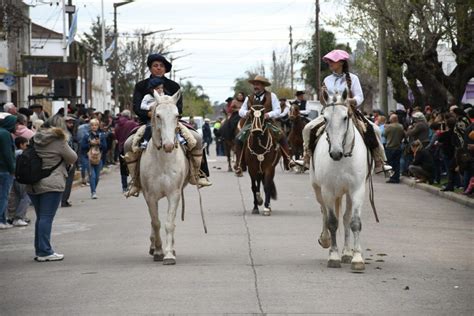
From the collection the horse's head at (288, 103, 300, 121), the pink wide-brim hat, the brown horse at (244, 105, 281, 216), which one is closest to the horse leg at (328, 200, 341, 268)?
the pink wide-brim hat

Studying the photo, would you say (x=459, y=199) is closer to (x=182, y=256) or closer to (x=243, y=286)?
(x=182, y=256)

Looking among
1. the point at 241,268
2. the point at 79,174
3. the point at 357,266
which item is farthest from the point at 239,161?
the point at 79,174

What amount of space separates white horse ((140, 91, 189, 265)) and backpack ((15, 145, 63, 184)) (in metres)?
1.40

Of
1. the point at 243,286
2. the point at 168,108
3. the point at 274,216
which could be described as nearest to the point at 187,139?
the point at 168,108

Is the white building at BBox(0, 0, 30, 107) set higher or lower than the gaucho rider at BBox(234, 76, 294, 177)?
higher

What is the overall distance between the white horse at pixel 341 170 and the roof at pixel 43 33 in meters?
59.9

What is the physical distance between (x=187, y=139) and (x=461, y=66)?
2247cm

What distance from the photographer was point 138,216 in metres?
20.7

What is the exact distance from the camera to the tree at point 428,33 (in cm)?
3197

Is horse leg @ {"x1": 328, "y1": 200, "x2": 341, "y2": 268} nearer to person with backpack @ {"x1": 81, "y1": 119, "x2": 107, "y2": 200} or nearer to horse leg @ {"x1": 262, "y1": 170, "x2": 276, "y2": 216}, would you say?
horse leg @ {"x1": 262, "y1": 170, "x2": 276, "y2": 216}

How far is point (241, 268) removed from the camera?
13.0 meters

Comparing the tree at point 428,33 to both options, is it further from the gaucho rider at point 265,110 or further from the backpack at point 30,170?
the backpack at point 30,170

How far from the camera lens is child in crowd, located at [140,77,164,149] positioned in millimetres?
14211

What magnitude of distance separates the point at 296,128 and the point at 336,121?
21.7 m
